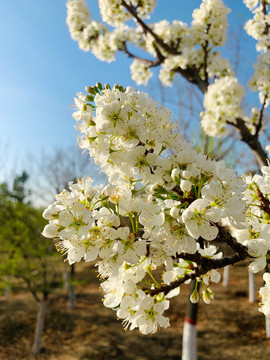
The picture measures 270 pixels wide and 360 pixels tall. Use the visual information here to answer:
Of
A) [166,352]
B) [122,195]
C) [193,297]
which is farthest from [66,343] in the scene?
[122,195]

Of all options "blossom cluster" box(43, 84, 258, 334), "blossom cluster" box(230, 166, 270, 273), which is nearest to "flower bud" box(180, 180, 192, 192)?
"blossom cluster" box(43, 84, 258, 334)

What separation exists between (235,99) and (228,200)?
3409 millimetres

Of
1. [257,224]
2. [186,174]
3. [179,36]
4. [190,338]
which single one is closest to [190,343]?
[190,338]

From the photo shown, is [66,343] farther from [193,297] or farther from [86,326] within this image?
[193,297]

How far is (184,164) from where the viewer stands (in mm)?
1226

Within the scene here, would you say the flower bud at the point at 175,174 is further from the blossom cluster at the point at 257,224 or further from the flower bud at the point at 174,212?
the blossom cluster at the point at 257,224

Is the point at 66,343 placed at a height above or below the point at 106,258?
below

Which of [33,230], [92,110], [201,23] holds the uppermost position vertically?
[201,23]

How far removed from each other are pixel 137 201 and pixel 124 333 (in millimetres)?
7802

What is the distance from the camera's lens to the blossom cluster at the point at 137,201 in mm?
1115

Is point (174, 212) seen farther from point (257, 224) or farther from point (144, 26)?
point (144, 26)

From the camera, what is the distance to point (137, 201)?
125cm

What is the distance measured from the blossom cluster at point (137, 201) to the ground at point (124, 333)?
21.6ft

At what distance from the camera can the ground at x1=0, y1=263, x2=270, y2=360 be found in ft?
21.6
